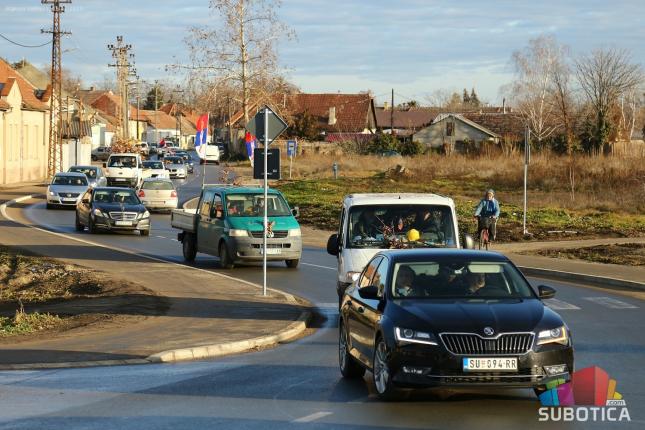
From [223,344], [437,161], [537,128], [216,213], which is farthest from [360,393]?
[537,128]

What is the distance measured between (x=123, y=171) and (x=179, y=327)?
47.5 m

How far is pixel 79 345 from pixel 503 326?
265 inches

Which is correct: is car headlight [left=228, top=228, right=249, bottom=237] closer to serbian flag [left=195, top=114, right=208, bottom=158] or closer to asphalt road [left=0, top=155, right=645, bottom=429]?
asphalt road [left=0, top=155, right=645, bottom=429]

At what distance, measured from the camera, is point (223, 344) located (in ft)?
48.4

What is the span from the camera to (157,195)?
49125mm

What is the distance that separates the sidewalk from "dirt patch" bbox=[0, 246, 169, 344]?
28 centimetres

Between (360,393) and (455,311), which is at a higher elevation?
(455,311)

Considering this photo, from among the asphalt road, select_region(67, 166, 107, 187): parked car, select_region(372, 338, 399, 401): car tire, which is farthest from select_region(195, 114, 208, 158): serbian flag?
select_region(372, 338, 399, 401): car tire

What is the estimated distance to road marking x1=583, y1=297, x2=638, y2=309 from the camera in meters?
20.1

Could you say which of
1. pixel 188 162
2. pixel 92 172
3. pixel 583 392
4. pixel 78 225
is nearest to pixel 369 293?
pixel 583 392

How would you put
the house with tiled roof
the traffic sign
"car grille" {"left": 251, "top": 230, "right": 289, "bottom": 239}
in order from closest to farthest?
the traffic sign → "car grille" {"left": 251, "top": 230, "right": 289, "bottom": 239} → the house with tiled roof

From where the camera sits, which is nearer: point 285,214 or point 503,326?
point 503,326

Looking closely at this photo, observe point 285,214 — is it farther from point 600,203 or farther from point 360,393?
point 600,203

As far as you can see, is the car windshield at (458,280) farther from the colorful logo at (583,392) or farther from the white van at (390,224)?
the white van at (390,224)
